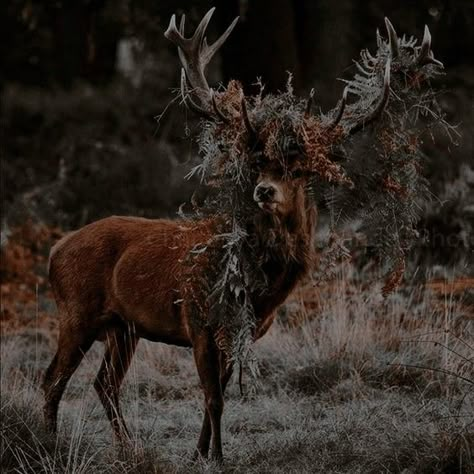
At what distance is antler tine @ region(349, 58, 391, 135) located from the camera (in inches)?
228

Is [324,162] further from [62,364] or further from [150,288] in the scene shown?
[62,364]

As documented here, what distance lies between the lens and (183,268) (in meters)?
6.37

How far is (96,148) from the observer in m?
16.4

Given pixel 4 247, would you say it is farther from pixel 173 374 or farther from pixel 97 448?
pixel 97 448

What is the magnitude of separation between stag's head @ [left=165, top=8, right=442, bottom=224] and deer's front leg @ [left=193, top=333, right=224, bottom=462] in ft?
2.92

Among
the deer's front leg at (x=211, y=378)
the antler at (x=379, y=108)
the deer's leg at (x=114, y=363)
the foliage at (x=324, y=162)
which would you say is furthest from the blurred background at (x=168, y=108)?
the deer's front leg at (x=211, y=378)

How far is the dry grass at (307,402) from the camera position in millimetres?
5742

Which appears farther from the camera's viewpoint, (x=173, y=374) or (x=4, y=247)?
(x=4, y=247)

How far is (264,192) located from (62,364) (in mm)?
2285

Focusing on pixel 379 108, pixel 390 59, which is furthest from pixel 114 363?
pixel 390 59

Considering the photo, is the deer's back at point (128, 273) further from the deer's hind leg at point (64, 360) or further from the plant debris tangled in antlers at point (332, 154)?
the plant debris tangled in antlers at point (332, 154)

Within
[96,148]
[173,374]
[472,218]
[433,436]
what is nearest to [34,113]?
[96,148]

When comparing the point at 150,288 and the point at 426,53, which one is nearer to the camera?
the point at 426,53

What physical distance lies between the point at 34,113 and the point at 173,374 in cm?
1143
